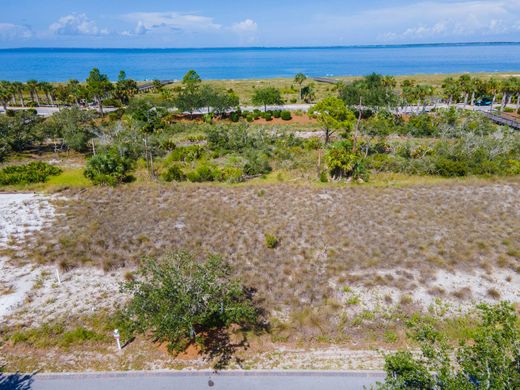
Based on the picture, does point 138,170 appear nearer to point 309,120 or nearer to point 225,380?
point 225,380

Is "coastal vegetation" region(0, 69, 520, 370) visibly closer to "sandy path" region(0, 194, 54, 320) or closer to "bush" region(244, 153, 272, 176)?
"bush" region(244, 153, 272, 176)

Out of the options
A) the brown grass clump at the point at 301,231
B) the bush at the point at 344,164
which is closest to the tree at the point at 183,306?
the brown grass clump at the point at 301,231

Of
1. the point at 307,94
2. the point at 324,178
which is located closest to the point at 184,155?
the point at 324,178

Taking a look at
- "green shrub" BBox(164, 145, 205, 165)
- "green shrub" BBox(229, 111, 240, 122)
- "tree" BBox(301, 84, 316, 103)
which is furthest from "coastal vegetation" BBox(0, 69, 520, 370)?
"tree" BBox(301, 84, 316, 103)

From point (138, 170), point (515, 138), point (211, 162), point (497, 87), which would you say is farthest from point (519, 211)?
point (497, 87)

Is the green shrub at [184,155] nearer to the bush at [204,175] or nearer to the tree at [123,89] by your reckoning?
the bush at [204,175]

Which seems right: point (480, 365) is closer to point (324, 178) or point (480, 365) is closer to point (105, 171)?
point (324, 178)
